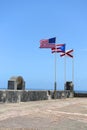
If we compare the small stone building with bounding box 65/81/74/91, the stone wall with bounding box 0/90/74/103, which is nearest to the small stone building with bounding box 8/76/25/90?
the stone wall with bounding box 0/90/74/103

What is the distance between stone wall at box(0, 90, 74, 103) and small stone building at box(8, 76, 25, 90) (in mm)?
2253

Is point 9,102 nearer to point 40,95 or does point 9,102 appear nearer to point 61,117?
point 40,95

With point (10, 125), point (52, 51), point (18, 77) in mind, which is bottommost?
point (10, 125)

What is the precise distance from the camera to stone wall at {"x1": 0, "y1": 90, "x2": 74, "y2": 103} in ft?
52.4

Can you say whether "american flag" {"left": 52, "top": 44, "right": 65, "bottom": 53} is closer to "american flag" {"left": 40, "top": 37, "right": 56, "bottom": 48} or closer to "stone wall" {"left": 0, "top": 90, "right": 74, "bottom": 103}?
"american flag" {"left": 40, "top": 37, "right": 56, "bottom": 48}

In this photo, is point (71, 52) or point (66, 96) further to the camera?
point (71, 52)

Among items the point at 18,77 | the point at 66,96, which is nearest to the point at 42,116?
the point at 18,77

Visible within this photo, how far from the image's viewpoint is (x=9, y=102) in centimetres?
1622

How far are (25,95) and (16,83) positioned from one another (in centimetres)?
445

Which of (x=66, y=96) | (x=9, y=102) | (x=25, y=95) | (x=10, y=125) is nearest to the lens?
(x=10, y=125)

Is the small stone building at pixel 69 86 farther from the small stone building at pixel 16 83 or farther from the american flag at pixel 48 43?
the small stone building at pixel 16 83

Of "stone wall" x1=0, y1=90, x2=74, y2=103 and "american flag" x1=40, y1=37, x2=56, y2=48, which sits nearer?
"stone wall" x1=0, y1=90, x2=74, y2=103

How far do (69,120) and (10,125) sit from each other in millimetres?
2208

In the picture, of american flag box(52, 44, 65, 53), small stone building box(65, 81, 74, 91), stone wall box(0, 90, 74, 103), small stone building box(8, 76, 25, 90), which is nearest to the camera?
stone wall box(0, 90, 74, 103)
